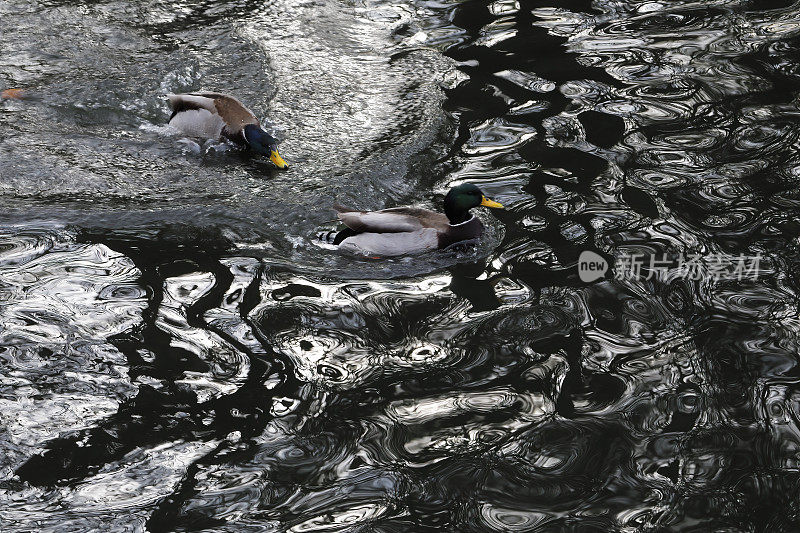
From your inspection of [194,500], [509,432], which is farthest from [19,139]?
[509,432]

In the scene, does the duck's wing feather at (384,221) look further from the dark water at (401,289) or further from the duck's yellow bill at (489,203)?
the duck's yellow bill at (489,203)

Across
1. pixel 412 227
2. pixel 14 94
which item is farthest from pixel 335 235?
pixel 14 94

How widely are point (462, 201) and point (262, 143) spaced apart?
2130 mm

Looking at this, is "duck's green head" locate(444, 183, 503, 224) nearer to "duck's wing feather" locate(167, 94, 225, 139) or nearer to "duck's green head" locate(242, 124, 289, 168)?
"duck's green head" locate(242, 124, 289, 168)

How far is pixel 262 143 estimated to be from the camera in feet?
26.1

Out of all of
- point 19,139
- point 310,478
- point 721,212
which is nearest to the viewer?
point 310,478

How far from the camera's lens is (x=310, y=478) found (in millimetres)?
4480

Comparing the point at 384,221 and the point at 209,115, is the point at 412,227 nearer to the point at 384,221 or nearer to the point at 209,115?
the point at 384,221

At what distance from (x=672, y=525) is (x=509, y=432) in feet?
3.02

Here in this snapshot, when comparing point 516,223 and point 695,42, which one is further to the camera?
point 695,42

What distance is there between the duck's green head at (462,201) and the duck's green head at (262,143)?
1.80 m

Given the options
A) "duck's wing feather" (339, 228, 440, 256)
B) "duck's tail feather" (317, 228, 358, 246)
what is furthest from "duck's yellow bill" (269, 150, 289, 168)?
"duck's wing feather" (339, 228, 440, 256)

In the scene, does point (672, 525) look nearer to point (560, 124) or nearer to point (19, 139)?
point (560, 124)

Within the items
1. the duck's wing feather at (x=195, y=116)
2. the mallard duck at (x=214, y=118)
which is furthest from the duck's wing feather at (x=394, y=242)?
the duck's wing feather at (x=195, y=116)
